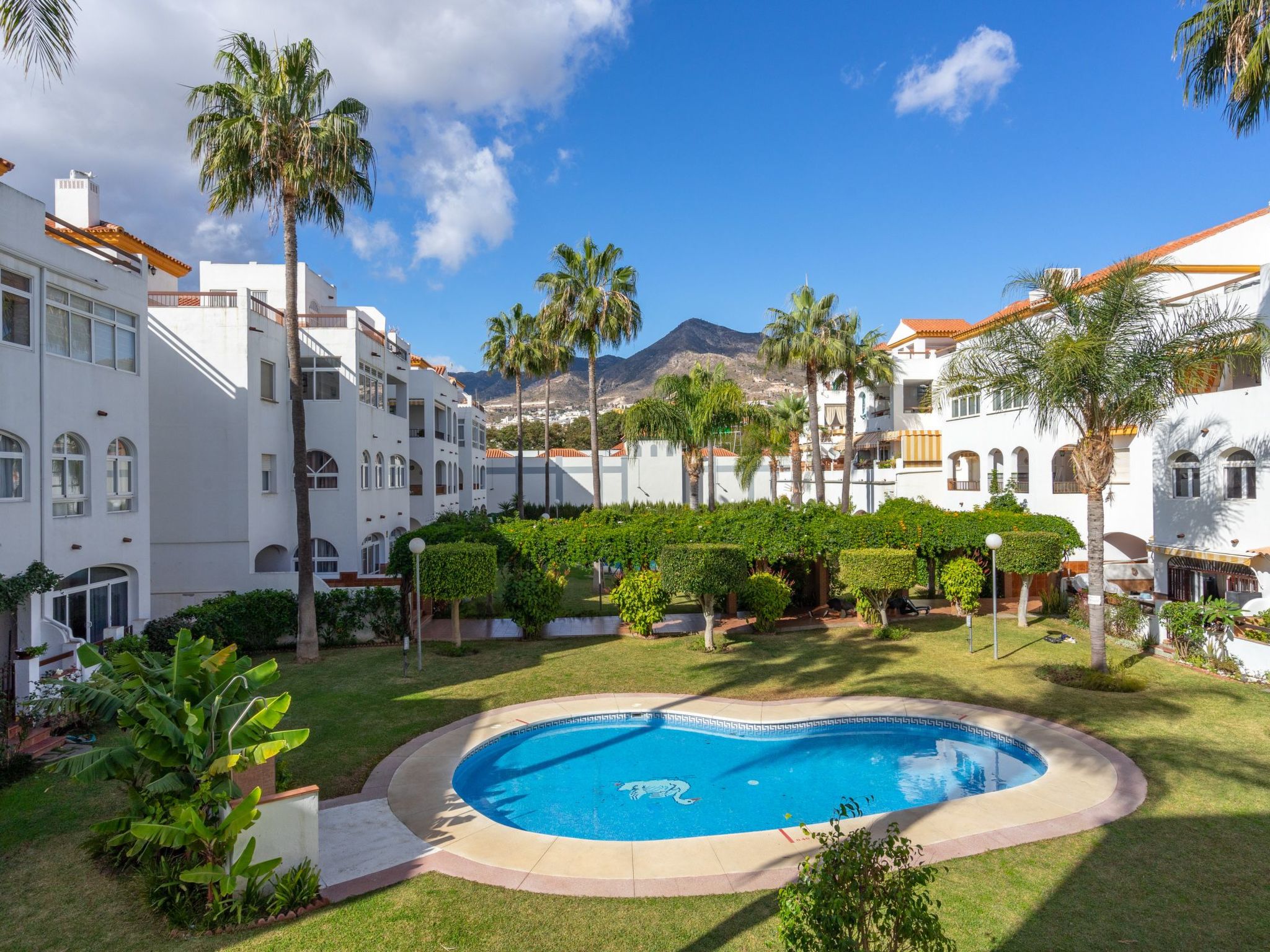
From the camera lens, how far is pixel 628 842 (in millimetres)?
8844

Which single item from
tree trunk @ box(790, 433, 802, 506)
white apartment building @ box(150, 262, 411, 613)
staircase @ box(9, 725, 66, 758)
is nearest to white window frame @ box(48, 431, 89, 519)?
staircase @ box(9, 725, 66, 758)

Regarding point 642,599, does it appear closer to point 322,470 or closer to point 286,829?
point 322,470

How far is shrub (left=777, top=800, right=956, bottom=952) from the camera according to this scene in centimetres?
448

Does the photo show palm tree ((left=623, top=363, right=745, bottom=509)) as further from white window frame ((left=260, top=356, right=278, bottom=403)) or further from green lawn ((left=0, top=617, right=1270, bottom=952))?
green lawn ((left=0, top=617, right=1270, bottom=952))

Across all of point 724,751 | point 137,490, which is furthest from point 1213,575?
point 137,490

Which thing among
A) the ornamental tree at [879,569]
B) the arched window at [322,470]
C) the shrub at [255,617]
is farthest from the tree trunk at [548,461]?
the ornamental tree at [879,569]

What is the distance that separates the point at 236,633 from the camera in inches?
766

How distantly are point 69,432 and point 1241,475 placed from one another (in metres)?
29.3

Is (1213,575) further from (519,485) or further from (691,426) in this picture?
(519,485)

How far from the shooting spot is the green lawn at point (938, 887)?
6.59 metres

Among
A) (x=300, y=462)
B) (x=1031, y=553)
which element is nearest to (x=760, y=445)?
(x=1031, y=553)

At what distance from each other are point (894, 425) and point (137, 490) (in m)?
38.3

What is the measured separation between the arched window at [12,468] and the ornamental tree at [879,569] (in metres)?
20.0

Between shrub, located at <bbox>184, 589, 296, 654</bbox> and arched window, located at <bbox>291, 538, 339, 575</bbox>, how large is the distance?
5.28 metres
